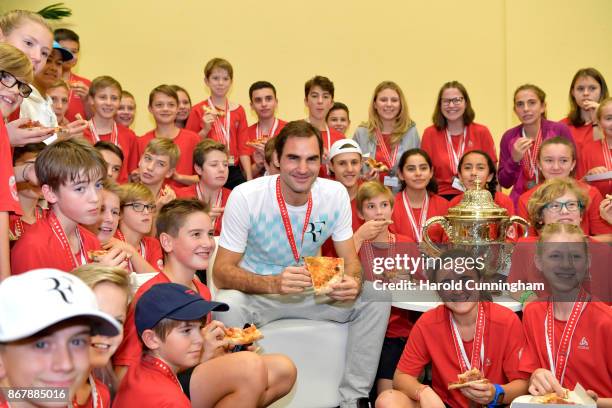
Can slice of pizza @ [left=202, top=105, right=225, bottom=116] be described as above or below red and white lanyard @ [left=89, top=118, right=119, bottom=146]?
above

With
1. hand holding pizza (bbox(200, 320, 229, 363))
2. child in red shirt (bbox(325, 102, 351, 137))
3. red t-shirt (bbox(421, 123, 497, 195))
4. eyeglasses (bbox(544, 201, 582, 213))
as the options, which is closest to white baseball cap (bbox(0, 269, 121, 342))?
hand holding pizza (bbox(200, 320, 229, 363))

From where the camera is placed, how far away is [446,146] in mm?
6602

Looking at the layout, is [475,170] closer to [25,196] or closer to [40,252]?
[25,196]

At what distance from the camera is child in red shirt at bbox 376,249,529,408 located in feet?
11.5

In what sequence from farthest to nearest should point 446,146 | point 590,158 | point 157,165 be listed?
point 446,146 < point 590,158 < point 157,165

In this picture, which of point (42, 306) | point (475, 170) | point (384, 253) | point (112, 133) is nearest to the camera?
point (42, 306)

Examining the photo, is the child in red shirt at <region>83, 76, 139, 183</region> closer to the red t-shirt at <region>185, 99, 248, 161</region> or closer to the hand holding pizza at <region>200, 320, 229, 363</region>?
the red t-shirt at <region>185, 99, 248, 161</region>

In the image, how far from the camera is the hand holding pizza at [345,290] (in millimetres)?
4070

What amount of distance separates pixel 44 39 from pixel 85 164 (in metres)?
0.97

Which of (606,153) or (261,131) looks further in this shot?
(261,131)

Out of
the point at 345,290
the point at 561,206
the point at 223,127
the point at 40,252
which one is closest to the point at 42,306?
the point at 40,252

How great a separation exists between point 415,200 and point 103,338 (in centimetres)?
348

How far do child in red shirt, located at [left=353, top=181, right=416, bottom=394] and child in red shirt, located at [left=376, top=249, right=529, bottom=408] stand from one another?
0.67 metres

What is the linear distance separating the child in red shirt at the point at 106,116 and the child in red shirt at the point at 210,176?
0.75m
